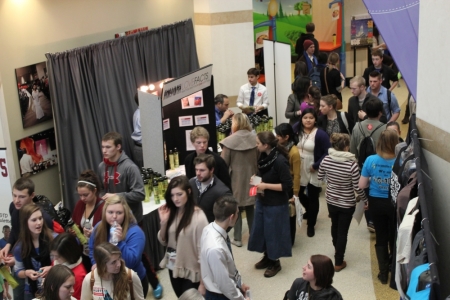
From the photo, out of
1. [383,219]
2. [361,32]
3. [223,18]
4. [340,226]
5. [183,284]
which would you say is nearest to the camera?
[183,284]

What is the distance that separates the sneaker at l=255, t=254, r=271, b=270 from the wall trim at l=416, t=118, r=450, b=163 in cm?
248

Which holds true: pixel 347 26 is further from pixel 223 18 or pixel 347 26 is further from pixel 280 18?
pixel 223 18

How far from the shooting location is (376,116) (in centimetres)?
623

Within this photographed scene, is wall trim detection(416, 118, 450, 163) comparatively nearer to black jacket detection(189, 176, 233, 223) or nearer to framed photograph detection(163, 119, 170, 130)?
black jacket detection(189, 176, 233, 223)

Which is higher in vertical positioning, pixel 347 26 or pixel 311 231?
pixel 347 26

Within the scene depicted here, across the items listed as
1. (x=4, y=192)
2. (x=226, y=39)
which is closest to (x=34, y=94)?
(x=4, y=192)

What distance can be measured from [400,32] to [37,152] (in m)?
4.44

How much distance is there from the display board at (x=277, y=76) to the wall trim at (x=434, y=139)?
18.8 ft

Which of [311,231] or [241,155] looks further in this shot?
[311,231]

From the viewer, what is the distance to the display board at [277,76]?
950 cm

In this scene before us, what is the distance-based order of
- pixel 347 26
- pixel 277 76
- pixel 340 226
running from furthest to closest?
pixel 347 26, pixel 277 76, pixel 340 226

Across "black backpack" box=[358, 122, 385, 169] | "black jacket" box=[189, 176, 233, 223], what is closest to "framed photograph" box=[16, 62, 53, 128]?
"black jacket" box=[189, 176, 233, 223]

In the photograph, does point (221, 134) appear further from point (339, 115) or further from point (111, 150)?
point (111, 150)

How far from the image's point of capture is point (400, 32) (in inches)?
163
